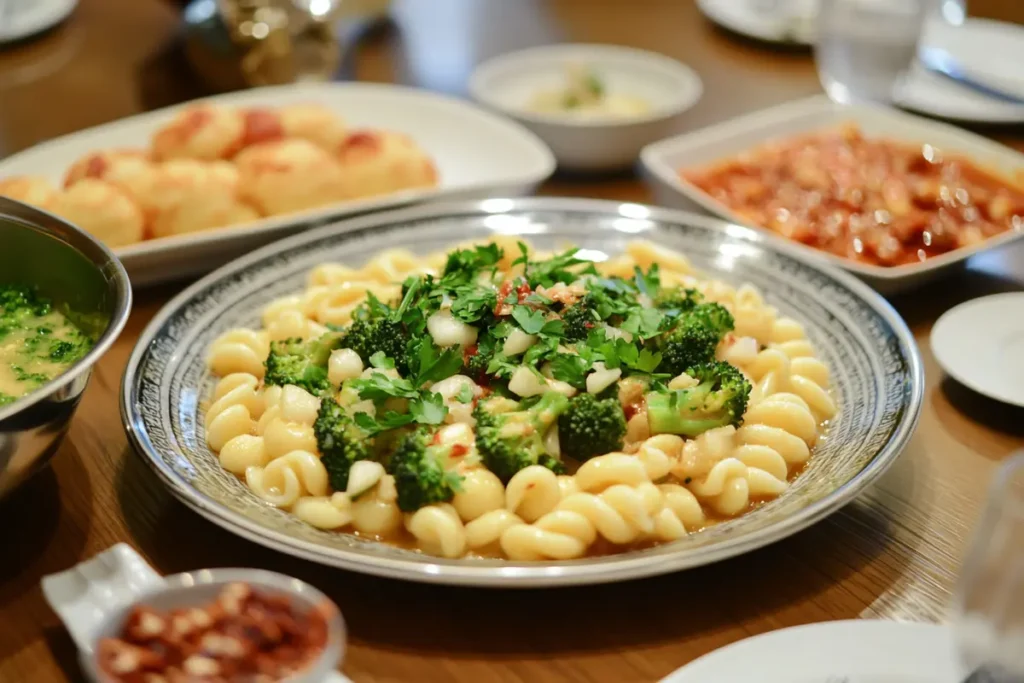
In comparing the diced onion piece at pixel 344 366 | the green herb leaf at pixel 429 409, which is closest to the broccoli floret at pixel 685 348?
the green herb leaf at pixel 429 409

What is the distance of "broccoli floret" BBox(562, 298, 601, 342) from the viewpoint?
6.52ft

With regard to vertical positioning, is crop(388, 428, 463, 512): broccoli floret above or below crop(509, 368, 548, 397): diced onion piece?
below

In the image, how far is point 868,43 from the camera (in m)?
3.64

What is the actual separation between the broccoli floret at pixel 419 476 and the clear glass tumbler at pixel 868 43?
2631 millimetres

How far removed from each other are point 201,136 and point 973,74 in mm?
3051

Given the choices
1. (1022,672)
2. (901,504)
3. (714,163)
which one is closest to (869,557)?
(901,504)

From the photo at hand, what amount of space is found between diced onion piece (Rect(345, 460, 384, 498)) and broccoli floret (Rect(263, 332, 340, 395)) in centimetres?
30

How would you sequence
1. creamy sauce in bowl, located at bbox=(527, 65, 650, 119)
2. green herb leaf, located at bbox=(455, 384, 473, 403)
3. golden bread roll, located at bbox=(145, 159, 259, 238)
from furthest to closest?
creamy sauce in bowl, located at bbox=(527, 65, 650, 119) < golden bread roll, located at bbox=(145, 159, 259, 238) < green herb leaf, located at bbox=(455, 384, 473, 403)

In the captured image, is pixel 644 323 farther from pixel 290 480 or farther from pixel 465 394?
pixel 290 480

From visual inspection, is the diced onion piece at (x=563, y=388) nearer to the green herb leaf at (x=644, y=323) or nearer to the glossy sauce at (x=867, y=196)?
the green herb leaf at (x=644, y=323)

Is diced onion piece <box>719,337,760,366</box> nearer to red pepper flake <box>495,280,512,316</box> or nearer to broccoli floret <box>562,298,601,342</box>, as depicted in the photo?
broccoli floret <box>562,298,601,342</box>

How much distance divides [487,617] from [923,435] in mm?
1098

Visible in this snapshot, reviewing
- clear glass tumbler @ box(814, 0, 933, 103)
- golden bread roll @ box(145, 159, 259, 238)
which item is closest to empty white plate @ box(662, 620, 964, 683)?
golden bread roll @ box(145, 159, 259, 238)

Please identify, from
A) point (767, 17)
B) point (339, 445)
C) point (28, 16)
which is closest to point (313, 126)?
point (339, 445)
